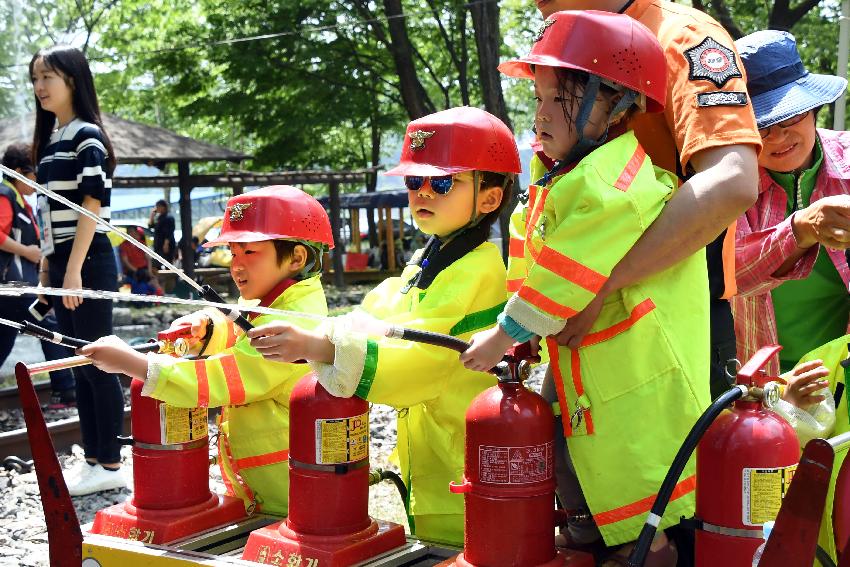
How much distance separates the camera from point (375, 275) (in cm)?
2750

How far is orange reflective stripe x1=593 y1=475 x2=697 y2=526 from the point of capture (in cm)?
271

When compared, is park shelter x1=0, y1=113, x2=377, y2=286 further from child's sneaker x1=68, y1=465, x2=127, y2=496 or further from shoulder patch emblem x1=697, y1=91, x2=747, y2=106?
shoulder patch emblem x1=697, y1=91, x2=747, y2=106

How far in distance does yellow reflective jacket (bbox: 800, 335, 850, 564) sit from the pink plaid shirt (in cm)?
20

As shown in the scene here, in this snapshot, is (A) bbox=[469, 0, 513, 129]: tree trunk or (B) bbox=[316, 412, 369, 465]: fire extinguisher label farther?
(A) bbox=[469, 0, 513, 129]: tree trunk

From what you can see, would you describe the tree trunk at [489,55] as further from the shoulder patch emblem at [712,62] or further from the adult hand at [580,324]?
the adult hand at [580,324]

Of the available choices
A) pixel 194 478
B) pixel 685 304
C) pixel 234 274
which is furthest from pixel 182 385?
pixel 685 304

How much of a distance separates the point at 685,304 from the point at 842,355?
675 mm

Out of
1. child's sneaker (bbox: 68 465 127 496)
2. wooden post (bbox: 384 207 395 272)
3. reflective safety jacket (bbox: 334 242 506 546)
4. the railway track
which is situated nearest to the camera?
reflective safety jacket (bbox: 334 242 506 546)

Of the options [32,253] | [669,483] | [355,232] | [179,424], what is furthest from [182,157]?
[669,483]

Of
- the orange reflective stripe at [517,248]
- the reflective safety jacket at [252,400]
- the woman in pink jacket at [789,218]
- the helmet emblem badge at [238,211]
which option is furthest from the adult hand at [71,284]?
the woman in pink jacket at [789,218]

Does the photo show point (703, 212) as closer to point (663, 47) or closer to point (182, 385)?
point (663, 47)

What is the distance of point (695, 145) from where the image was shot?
274 cm

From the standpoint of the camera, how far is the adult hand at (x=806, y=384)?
2.95 metres

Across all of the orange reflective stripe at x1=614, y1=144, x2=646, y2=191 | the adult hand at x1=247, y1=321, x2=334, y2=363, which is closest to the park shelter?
the adult hand at x1=247, y1=321, x2=334, y2=363
